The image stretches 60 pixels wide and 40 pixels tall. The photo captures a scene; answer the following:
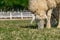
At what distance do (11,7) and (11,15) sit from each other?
7.93 m

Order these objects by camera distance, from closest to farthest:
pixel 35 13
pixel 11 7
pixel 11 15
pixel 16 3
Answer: pixel 35 13 < pixel 11 15 < pixel 16 3 < pixel 11 7

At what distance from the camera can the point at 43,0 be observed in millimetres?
15953

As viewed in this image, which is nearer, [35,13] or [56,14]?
[35,13]

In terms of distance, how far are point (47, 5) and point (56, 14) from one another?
2.31 m

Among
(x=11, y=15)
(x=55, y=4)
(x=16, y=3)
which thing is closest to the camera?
(x=55, y=4)

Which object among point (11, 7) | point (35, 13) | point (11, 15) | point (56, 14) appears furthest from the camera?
point (11, 7)

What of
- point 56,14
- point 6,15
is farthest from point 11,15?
point 56,14

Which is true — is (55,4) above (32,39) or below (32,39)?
above

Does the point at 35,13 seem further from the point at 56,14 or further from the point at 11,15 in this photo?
the point at 11,15

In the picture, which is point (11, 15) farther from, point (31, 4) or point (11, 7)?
point (31, 4)

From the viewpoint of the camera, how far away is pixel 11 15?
3750 centimetres

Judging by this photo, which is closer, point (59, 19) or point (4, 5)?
point (59, 19)

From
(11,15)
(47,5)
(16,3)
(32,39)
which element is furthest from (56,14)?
(16,3)

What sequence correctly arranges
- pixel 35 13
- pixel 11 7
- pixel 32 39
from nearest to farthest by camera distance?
pixel 32 39, pixel 35 13, pixel 11 7
